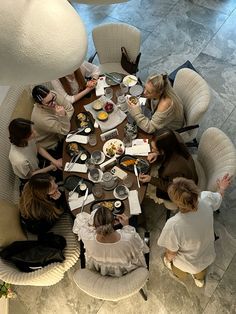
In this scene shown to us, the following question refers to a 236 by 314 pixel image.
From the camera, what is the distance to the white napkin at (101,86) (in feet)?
13.0

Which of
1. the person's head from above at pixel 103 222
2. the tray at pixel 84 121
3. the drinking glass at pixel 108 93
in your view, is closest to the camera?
the person's head from above at pixel 103 222

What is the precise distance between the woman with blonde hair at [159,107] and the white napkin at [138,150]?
17cm

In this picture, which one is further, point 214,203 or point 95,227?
point 214,203

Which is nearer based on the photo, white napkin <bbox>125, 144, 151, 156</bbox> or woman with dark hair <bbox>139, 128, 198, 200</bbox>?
woman with dark hair <bbox>139, 128, 198, 200</bbox>

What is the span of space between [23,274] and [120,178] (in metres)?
1.14

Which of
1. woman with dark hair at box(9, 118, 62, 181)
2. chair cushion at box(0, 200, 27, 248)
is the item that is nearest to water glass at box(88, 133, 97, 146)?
woman with dark hair at box(9, 118, 62, 181)

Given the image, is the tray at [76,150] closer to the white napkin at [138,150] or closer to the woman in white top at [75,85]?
the white napkin at [138,150]

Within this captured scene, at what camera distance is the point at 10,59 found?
532mm

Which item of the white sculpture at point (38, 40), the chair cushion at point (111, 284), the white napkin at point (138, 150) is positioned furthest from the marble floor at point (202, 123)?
the white sculpture at point (38, 40)

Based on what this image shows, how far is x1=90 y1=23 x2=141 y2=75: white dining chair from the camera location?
423 centimetres

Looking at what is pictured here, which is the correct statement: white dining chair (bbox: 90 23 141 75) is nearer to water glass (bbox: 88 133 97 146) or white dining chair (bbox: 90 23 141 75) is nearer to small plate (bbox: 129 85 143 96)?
small plate (bbox: 129 85 143 96)

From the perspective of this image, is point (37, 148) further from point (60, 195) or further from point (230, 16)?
point (230, 16)

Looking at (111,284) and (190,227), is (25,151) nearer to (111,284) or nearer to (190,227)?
(111,284)


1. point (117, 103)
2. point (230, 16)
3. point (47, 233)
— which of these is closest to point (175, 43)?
point (230, 16)
